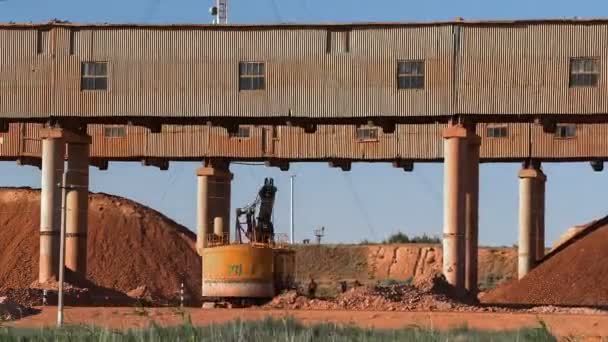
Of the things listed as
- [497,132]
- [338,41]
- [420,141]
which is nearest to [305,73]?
[338,41]

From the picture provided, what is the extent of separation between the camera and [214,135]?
71.6 meters

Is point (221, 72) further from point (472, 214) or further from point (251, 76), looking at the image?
point (472, 214)

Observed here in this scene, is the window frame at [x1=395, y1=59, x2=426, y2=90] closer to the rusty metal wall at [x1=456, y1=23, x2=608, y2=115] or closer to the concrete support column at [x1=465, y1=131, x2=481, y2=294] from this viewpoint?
the rusty metal wall at [x1=456, y1=23, x2=608, y2=115]

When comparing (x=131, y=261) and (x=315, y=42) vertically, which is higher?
(x=315, y=42)

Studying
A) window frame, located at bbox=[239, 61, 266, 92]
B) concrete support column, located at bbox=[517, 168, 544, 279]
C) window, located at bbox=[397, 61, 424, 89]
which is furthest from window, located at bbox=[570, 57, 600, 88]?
concrete support column, located at bbox=[517, 168, 544, 279]

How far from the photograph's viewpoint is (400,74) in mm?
53500

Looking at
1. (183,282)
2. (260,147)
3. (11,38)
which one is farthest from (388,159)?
(11,38)

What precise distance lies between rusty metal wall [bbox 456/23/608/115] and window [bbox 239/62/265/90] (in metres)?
7.33

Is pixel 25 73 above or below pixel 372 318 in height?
above

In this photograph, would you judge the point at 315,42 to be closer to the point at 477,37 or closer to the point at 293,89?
the point at 293,89

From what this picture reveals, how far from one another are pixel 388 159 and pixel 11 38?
20.9 meters

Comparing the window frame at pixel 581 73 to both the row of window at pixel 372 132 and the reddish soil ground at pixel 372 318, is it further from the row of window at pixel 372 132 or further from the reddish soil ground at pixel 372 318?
the row of window at pixel 372 132

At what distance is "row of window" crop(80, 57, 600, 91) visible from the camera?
52.5m

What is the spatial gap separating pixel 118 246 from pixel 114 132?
478 inches
